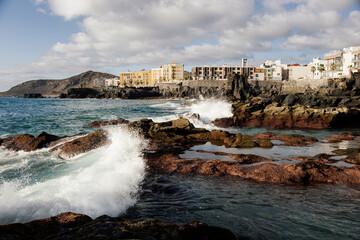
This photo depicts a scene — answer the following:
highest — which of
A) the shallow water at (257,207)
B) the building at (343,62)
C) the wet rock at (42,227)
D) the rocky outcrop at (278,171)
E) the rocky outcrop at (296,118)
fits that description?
the building at (343,62)

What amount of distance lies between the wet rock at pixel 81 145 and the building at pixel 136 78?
152 meters

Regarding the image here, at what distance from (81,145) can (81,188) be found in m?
5.47

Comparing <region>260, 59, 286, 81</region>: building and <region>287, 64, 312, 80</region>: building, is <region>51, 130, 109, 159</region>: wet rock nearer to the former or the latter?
<region>260, 59, 286, 81</region>: building

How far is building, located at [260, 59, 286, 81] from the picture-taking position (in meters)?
111

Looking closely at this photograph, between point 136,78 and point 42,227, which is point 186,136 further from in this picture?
point 136,78

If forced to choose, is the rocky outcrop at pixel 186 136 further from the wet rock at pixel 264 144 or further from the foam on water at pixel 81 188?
the foam on water at pixel 81 188

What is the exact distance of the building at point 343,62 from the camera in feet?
237

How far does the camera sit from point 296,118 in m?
22.2

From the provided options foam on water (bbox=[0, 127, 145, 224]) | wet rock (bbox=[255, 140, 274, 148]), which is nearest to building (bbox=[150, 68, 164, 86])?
wet rock (bbox=[255, 140, 274, 148])

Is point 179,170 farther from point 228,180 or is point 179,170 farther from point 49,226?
point 49,226

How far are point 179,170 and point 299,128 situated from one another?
16.9 meters

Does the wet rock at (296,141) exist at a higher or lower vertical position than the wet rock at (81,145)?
lower

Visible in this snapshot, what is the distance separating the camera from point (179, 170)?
855 centimetres

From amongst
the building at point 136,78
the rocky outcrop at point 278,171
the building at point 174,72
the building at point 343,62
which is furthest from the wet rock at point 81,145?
the building at point 136,78
